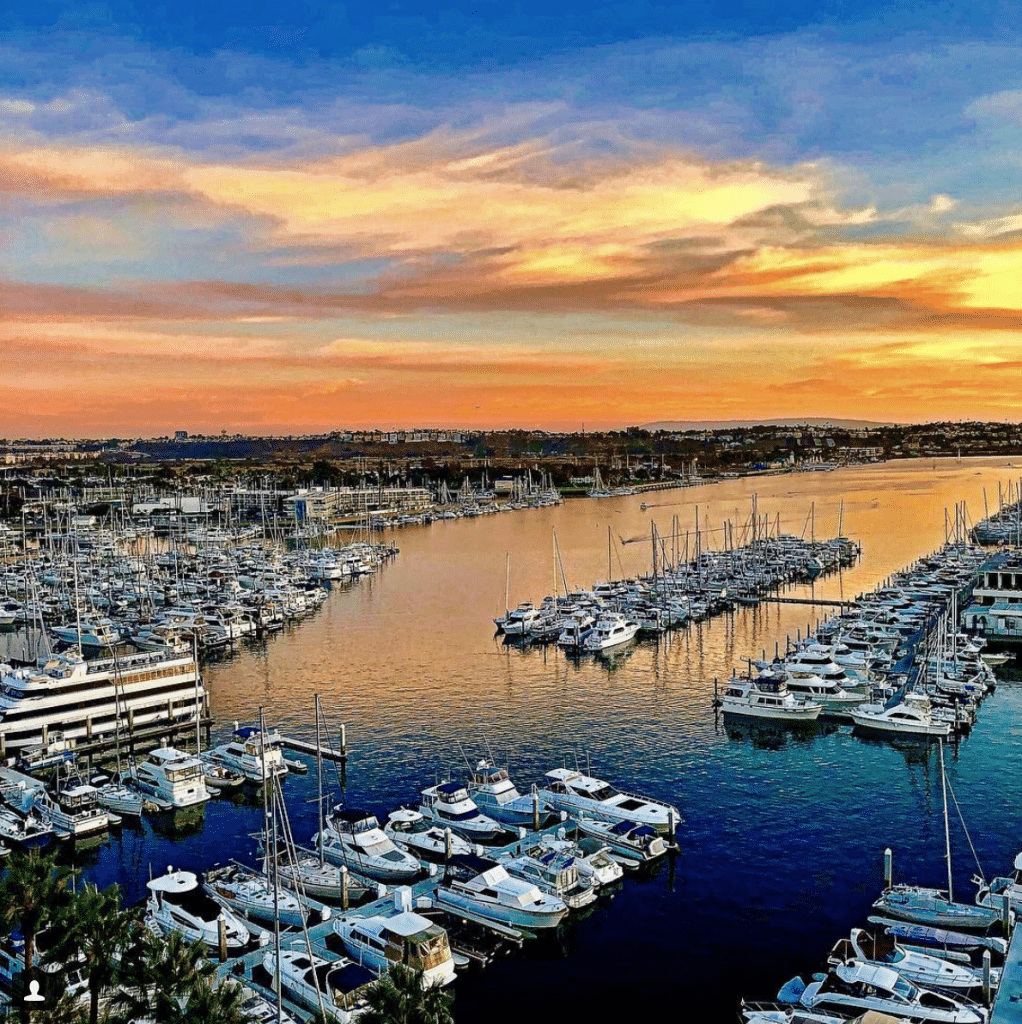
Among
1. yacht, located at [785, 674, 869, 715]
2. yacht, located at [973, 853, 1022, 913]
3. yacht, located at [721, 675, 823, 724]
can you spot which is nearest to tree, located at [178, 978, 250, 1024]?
yacht, located at [973, 853, 1022, 913]

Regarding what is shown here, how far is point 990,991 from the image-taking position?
1549 cm

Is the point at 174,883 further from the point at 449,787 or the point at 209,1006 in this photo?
the point at 209,1006

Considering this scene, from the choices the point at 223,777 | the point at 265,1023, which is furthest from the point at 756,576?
the point at 265,1023

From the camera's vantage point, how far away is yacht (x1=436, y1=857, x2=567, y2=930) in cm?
1888

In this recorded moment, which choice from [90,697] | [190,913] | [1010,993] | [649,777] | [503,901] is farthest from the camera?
[90,697]

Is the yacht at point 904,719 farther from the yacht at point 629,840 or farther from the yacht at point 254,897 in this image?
the yacht at point 254,897

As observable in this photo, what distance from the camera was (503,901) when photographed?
62.4ft

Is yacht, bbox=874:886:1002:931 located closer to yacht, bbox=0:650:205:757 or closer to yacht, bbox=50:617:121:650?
yacht, bbox=0:650:205:757

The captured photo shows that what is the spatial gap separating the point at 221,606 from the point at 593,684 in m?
21.2

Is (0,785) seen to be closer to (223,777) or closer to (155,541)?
(223,777)

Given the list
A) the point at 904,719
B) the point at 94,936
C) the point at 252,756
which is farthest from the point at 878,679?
the point at 94,936

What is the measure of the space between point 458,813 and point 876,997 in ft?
34.7

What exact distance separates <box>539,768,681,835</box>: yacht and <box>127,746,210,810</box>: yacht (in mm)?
8599

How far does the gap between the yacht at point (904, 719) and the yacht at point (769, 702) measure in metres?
1.56
